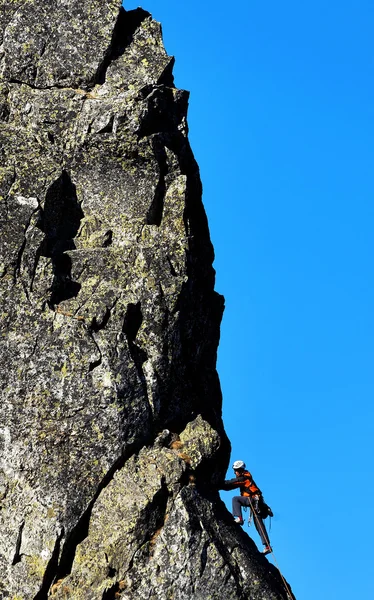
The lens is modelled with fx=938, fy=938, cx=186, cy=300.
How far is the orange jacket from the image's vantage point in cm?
3400

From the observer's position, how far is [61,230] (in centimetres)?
3450

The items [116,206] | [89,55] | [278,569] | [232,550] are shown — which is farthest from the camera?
[89,55]

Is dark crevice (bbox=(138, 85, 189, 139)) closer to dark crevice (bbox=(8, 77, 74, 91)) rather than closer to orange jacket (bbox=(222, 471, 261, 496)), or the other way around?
dark crevice (bbox=(8, 77, 74, 91))

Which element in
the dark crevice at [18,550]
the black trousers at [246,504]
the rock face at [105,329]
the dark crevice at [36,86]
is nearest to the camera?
the dark crevice at [18,550]

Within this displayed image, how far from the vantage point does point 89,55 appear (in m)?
37.8

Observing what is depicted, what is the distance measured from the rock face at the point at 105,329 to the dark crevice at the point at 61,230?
0.24 feet

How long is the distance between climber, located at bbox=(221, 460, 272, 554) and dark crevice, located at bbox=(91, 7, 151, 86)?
16291 millimetres

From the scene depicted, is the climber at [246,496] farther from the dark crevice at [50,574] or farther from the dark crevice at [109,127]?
the dark crevice at [109,127]

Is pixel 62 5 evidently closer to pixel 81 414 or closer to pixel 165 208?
pixel 165 208

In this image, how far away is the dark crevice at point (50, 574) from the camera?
28406 mm

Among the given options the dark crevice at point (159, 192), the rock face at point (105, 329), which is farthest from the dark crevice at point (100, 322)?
the dark crevice at point (159, 192)

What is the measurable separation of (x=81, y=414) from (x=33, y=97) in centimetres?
1349

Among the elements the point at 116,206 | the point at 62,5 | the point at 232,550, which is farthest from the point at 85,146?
the point at 232,550

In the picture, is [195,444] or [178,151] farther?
[178,151]
